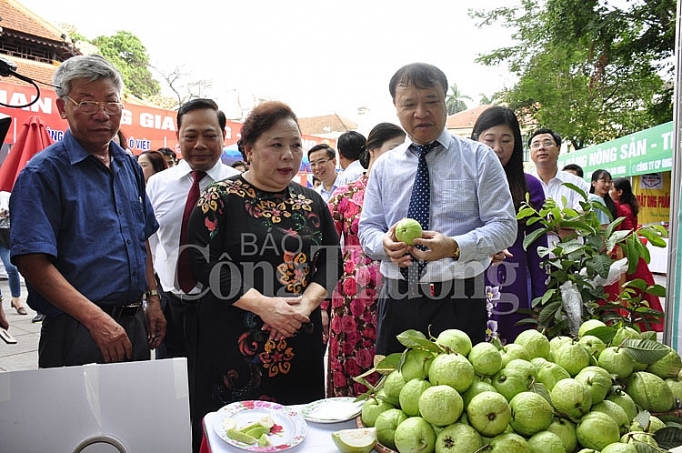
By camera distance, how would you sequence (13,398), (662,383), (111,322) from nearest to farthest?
(13,398) → (662,383) → (111,322)

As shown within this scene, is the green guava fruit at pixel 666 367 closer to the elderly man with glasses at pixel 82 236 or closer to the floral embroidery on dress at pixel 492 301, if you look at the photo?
the floral embroidery on dress at pixel 492 301

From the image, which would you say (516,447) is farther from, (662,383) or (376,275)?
(376,275)

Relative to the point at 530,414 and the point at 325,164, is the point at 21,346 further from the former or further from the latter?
the point at 530,414

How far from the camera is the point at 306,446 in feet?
4.23

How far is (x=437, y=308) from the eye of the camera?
2033 millimetres

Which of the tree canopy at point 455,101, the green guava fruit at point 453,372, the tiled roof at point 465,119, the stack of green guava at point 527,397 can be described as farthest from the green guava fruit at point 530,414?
the tree canopy at point 455,101

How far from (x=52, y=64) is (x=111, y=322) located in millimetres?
17647

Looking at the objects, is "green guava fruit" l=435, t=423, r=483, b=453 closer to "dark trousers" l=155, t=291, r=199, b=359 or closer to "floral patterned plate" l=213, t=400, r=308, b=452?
"floral patterned plate" l=213, t=400, r=308, b=452

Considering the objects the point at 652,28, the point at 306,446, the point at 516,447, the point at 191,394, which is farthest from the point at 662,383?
the point at 652,28

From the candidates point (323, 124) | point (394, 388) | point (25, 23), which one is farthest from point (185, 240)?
point (323, 124)

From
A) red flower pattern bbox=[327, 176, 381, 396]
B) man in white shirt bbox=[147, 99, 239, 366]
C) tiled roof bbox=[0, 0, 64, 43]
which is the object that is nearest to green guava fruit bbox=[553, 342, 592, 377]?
red flower pattern bbox=[327, 176, 381, 396]

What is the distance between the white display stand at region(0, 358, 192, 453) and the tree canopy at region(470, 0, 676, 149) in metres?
12.4

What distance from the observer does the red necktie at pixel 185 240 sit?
8.05 ft

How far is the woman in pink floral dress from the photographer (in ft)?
8.96
